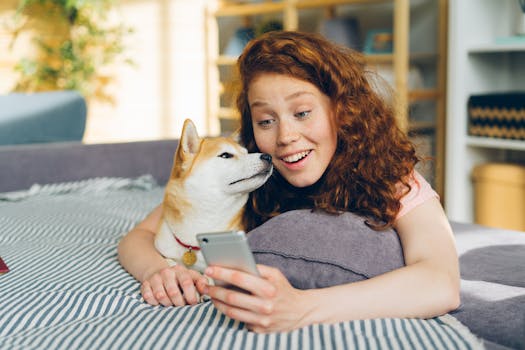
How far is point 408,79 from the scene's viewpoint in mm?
2977

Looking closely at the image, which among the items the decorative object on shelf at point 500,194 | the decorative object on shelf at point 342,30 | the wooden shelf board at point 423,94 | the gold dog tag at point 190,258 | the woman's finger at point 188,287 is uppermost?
the decorative object on shelf at point 342,30

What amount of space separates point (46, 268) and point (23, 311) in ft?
0.85

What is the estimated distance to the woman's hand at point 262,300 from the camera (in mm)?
728

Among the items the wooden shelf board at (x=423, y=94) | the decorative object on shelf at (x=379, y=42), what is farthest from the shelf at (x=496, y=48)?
the decorative object on shelf at (x=379, y=42)

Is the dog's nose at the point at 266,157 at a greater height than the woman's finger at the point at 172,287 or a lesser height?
greater

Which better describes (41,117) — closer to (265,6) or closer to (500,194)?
(265,6)

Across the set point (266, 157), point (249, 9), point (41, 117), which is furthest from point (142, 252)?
point (249, 9)

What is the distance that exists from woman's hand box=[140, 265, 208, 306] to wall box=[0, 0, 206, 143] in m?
3.41

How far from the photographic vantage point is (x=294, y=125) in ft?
3.44

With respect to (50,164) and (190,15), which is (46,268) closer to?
(50,164)

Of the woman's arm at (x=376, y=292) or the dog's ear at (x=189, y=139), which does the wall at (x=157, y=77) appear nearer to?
the dog's ear at (x=189, y=139)

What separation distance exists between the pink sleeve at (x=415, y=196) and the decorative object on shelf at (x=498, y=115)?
156 centimetres

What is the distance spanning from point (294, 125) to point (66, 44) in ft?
10.5

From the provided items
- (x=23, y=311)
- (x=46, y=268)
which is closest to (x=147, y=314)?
(x=23, y=311)
